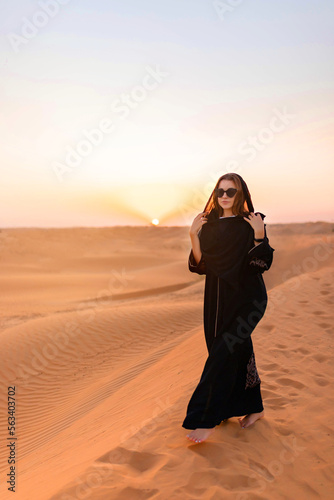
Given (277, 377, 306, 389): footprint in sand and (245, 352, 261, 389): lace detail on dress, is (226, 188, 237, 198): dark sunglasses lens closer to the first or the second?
(245, 352, 261, 389): lace detail on dress

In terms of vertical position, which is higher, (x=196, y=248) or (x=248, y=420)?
(x=196, y=248)

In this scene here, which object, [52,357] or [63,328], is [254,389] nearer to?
[52,357]

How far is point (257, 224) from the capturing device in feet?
11.3

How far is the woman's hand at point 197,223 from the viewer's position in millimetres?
3564

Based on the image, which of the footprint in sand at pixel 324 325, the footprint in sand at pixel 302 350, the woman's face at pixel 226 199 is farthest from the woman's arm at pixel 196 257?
A: the footprint in sand at pixel 324 325

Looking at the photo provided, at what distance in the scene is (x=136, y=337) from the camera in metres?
10.9

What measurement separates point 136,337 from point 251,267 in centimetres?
789

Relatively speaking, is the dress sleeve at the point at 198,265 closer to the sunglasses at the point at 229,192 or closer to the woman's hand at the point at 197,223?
the woman's hand at the point at 197,223

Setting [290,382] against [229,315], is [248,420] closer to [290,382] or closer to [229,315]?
[229,315]

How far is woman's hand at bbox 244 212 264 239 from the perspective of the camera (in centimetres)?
343

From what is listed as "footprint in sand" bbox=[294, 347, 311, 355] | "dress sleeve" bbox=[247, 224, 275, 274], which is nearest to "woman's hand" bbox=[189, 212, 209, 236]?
"dress sleeve" bbox=[247, 224, 275, 274]

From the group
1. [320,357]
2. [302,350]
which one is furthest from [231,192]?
[302,350]

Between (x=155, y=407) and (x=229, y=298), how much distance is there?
204cm

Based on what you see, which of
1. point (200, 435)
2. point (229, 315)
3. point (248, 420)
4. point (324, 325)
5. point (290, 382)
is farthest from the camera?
point (324, 325)
